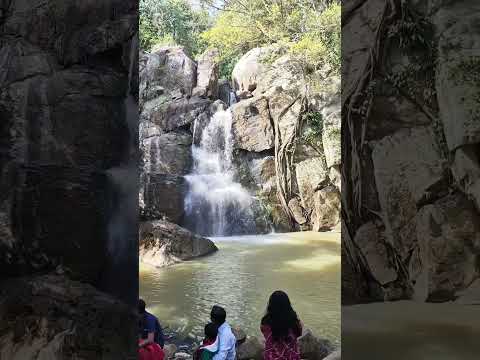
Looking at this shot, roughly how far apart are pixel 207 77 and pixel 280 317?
14264 mm

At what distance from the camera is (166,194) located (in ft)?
39.6

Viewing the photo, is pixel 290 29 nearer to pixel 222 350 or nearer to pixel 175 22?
pixel 175 22

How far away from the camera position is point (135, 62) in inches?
83.7

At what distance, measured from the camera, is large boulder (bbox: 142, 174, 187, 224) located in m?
11.8

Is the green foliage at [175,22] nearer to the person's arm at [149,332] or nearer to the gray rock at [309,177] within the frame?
the gray rock at [309,177]

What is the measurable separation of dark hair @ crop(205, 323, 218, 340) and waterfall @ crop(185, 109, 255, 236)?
9843mm

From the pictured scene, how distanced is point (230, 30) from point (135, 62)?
11922 mm

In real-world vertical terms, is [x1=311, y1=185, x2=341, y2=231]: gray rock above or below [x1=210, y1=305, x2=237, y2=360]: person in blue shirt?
above

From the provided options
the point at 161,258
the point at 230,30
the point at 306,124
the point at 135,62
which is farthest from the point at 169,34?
the point at 135,62

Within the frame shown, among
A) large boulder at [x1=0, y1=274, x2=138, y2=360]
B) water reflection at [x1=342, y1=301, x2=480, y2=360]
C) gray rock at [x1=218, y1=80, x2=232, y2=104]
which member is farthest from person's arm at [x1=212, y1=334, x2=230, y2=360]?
gray rock at [x1=218, y1=80, x2=232, y2=104]

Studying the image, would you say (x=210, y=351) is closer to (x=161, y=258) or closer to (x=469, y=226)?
(x=469, y=226)

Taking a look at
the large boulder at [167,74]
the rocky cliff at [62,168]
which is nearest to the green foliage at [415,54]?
the rocky cliff at [62,168]

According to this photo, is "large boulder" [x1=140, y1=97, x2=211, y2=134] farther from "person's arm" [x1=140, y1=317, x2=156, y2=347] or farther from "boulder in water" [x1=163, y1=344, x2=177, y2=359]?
"person's arm" [x1=140, y1=317, x2=156, y2=347]

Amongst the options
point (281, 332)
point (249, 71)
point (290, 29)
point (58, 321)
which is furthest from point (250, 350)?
point (249, 71)
